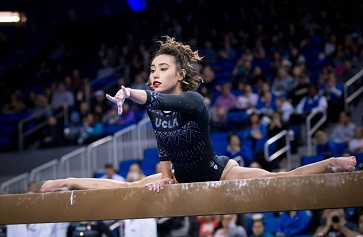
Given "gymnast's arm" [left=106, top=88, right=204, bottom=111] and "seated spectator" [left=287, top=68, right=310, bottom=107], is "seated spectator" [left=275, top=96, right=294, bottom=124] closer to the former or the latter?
"seated spectator" [left=287, top=68, right=310, bottom=107]

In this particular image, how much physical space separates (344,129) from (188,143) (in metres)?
6.01

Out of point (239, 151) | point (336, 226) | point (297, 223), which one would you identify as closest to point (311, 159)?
point (239, 151)

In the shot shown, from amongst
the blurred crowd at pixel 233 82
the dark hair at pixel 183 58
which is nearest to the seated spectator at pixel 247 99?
the blurred crowd at pixel 233 82

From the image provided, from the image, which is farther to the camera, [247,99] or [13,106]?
[13,106]

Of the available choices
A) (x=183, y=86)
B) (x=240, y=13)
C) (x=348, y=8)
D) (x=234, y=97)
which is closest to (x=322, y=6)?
(x=348, y=8)

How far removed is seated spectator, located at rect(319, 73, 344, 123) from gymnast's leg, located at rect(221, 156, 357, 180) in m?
6.28

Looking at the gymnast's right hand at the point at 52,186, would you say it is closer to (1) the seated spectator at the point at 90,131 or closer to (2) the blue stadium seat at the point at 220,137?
(2) the blue stadium seat at the point at 220,137

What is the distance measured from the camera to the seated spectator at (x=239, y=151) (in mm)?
9680

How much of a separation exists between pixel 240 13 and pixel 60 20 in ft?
17.2

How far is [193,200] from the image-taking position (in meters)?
4.52

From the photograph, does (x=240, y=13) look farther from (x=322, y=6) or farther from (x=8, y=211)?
(x=8, y=211)

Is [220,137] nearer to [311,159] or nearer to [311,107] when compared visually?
[311,107]

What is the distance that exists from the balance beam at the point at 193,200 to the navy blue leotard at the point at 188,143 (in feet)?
1.22

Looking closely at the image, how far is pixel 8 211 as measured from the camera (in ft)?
16.0
